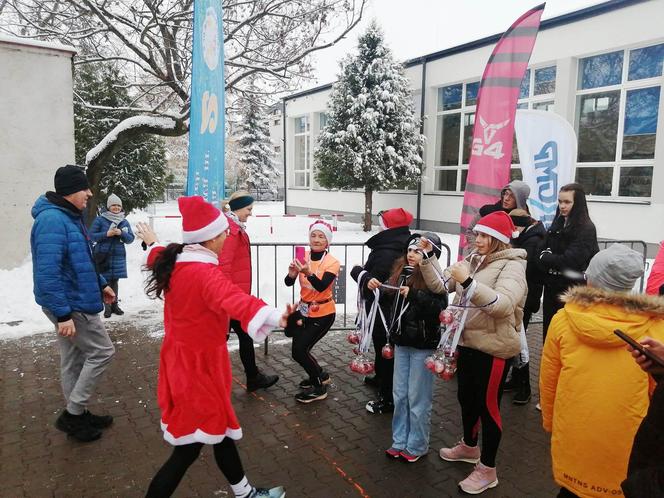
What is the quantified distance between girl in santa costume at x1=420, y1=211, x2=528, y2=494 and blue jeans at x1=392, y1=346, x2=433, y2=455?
26cm

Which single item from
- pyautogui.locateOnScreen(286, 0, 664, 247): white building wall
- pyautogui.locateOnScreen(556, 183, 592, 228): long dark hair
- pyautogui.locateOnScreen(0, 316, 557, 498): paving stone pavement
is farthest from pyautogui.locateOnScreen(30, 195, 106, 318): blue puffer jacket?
pyautogui.locateOnScreen(286, 0, 664, 247): white building wall

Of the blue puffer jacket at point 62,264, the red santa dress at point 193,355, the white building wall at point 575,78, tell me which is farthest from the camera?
the white building wall at point 575,78

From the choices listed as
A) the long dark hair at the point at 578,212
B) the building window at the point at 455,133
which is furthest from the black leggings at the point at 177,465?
the building window at the point at 455,133

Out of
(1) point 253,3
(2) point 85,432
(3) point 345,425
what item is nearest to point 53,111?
(1) point 253,3

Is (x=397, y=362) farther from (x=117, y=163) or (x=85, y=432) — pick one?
(x=117, y=163)

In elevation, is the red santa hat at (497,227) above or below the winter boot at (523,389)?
above

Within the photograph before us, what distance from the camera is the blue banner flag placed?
5098 millimetres

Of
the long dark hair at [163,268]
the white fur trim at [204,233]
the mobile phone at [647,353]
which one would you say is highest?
the white fur trim at [204,233]

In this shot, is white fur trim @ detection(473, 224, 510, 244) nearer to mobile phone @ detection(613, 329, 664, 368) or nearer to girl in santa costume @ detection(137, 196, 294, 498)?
mobile phone @ detection(613, 329, 664, 368)

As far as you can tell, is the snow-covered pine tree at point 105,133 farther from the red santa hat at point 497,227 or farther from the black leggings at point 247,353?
the red santa hat at point 497,227

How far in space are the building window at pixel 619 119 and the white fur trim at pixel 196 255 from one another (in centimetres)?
1344

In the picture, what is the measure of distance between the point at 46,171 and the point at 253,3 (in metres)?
6.06

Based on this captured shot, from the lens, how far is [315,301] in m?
4.50

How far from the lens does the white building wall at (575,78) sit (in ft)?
39.5
